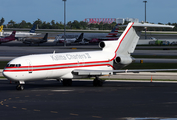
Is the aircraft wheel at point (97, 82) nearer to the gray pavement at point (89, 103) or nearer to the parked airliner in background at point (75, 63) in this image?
the parked airliner in background at point (75, 63)

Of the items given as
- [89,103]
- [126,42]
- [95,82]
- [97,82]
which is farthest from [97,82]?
[89,103]

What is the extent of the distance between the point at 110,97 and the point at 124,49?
1184 centimetres

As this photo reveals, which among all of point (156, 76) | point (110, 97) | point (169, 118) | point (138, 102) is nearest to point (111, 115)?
Answer: point (169, 118)

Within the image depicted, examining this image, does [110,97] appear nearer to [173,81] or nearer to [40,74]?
[40,74]

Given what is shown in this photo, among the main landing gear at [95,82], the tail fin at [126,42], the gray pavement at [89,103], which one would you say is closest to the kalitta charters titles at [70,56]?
the main landing gear at [95,82]

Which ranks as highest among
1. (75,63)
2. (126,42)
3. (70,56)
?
(126,42)

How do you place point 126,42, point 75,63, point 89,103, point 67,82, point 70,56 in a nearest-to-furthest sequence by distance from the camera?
1. point 89,103
2. point 75,63
3. point 70,56
4. point 67,82
5. point 126,42

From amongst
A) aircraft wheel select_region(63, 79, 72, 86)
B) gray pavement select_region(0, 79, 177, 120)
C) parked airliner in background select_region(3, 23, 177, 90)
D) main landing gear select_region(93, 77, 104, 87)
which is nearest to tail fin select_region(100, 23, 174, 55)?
parked airliner in background select_region(3, 23, 177, 90)

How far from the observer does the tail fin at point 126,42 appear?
117 ft

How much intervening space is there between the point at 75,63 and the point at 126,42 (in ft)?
24.0

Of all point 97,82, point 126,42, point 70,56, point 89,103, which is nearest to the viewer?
point 89,103

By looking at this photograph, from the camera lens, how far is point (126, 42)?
36312 millimetres

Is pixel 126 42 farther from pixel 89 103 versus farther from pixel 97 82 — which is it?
pixel 89 103

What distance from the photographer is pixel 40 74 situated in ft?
95.7
